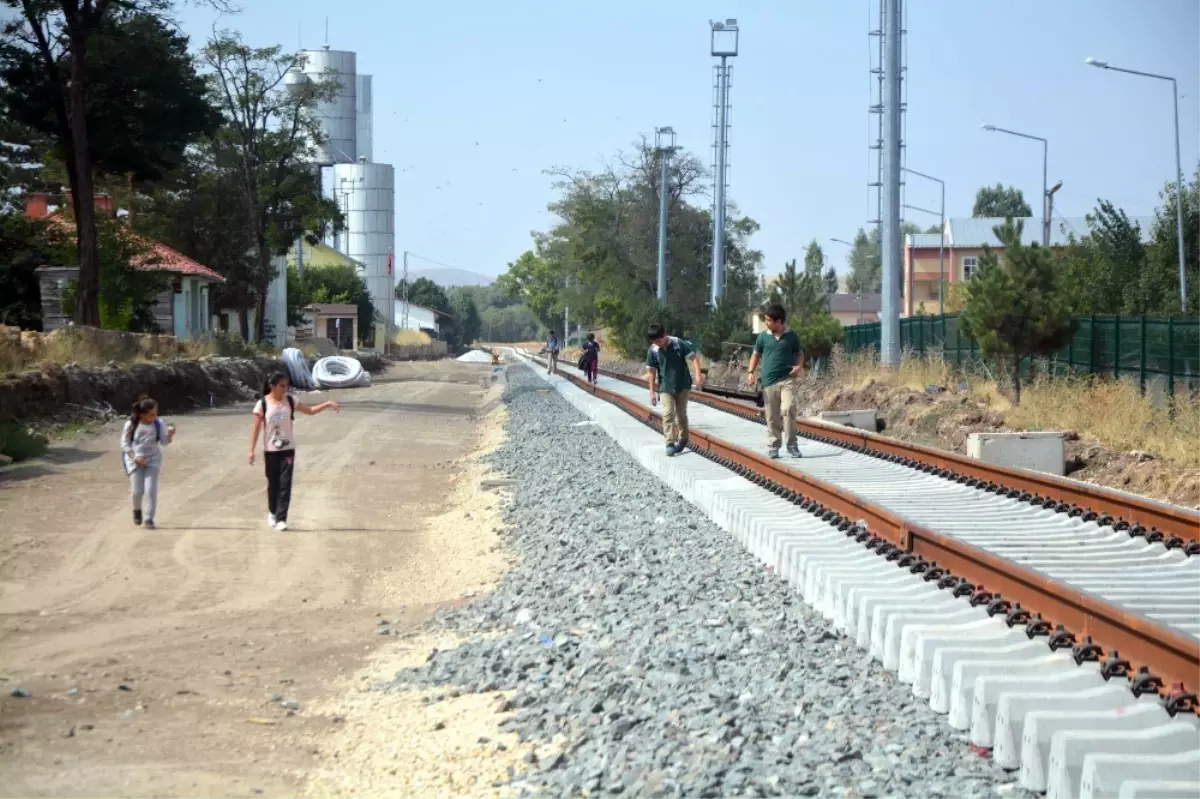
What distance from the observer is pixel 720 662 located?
6855 millimetres

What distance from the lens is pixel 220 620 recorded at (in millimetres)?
9828

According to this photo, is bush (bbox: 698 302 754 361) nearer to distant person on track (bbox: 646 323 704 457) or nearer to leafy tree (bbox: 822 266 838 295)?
distant person on track (bbox: 646 323 704 457)

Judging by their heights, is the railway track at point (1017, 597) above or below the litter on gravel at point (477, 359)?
below

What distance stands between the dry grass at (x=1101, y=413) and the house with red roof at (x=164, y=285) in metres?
25.8

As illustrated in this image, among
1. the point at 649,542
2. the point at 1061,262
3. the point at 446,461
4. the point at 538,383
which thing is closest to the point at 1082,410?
the point at 1061,262

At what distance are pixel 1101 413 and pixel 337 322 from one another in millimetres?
87521

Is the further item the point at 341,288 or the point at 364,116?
the point at 364,116

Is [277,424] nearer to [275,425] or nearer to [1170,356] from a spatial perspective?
[275,425]

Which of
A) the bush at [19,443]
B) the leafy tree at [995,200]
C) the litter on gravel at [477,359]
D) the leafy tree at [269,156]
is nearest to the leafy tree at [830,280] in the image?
the leafy tree at [995,200]

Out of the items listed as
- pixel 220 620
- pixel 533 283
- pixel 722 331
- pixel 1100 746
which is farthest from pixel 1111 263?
pixel 533 283

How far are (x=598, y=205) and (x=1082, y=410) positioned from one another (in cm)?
6860

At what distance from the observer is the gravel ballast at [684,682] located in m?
5.08

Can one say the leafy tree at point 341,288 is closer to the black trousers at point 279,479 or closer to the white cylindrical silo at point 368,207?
the white cylindrical silo at point 368,207

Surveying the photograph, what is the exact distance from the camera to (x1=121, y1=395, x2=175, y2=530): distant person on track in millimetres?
13430
